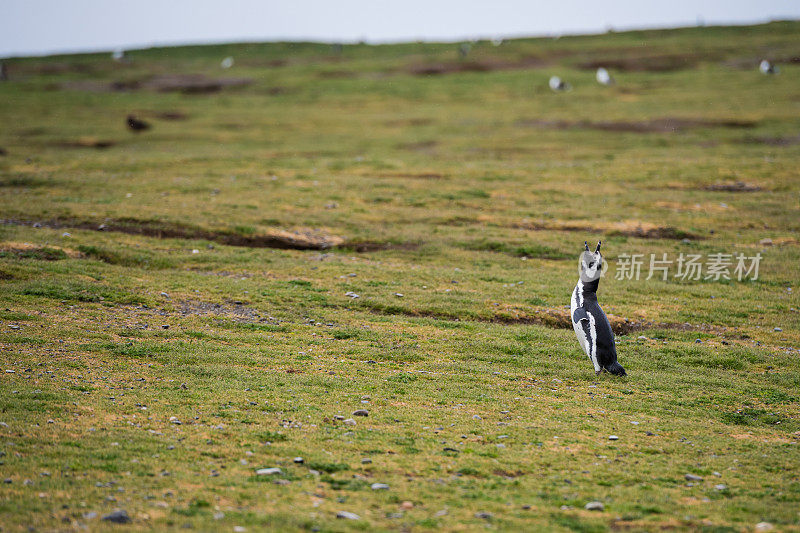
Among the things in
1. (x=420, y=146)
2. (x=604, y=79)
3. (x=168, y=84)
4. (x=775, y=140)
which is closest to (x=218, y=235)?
(x=420, y=146)

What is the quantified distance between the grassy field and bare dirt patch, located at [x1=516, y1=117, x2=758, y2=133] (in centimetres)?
228

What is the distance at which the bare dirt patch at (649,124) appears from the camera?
170 feet

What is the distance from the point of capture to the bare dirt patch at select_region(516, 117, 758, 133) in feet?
170

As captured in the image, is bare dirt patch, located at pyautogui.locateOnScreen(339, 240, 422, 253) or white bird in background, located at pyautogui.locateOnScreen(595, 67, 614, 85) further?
white bird in background, located at pyautogui.locateOnScreen(595, 67, 614, 85)

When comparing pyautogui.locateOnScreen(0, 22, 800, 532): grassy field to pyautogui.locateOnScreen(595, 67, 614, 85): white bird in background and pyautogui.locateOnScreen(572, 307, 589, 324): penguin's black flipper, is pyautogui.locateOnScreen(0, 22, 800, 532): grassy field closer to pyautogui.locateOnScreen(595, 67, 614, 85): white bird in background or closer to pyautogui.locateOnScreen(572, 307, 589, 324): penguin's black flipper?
pyautogui.locateOnScreen(572, 307, 589, 324): penguin's black flipper

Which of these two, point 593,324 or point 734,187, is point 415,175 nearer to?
point 734,187

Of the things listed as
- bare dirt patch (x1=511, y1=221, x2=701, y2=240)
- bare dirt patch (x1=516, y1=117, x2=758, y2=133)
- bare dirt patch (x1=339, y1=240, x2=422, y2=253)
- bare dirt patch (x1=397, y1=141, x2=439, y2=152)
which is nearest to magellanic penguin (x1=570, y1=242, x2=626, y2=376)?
bare dirt patch (x1=339, y1=240, x2=422, y2=253)

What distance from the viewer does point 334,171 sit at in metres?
39.1

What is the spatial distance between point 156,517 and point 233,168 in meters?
32.2

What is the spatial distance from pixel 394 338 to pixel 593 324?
4658 mm

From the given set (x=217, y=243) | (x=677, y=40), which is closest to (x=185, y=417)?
(x=217, y=243)

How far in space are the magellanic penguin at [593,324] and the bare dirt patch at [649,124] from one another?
3972cm

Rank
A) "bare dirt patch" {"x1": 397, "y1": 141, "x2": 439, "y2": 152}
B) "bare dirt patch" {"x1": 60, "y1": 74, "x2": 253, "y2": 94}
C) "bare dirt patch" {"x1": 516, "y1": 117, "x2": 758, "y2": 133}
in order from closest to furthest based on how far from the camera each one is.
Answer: "bare dirt patch" {"x1": 397, "y1": 141, "x2": 439, "y2": 152} < "bare dirt patch" {"x1": 516, "y1": 117, "x2": 758, "y2": 133} < "bare dirt patch" {"x1": 60, "y1": 74, "x2": 253, "y2": 94}

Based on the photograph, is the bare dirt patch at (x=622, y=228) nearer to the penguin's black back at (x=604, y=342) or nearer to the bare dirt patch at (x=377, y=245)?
the bare dirt patch at (x=377, y=245)
